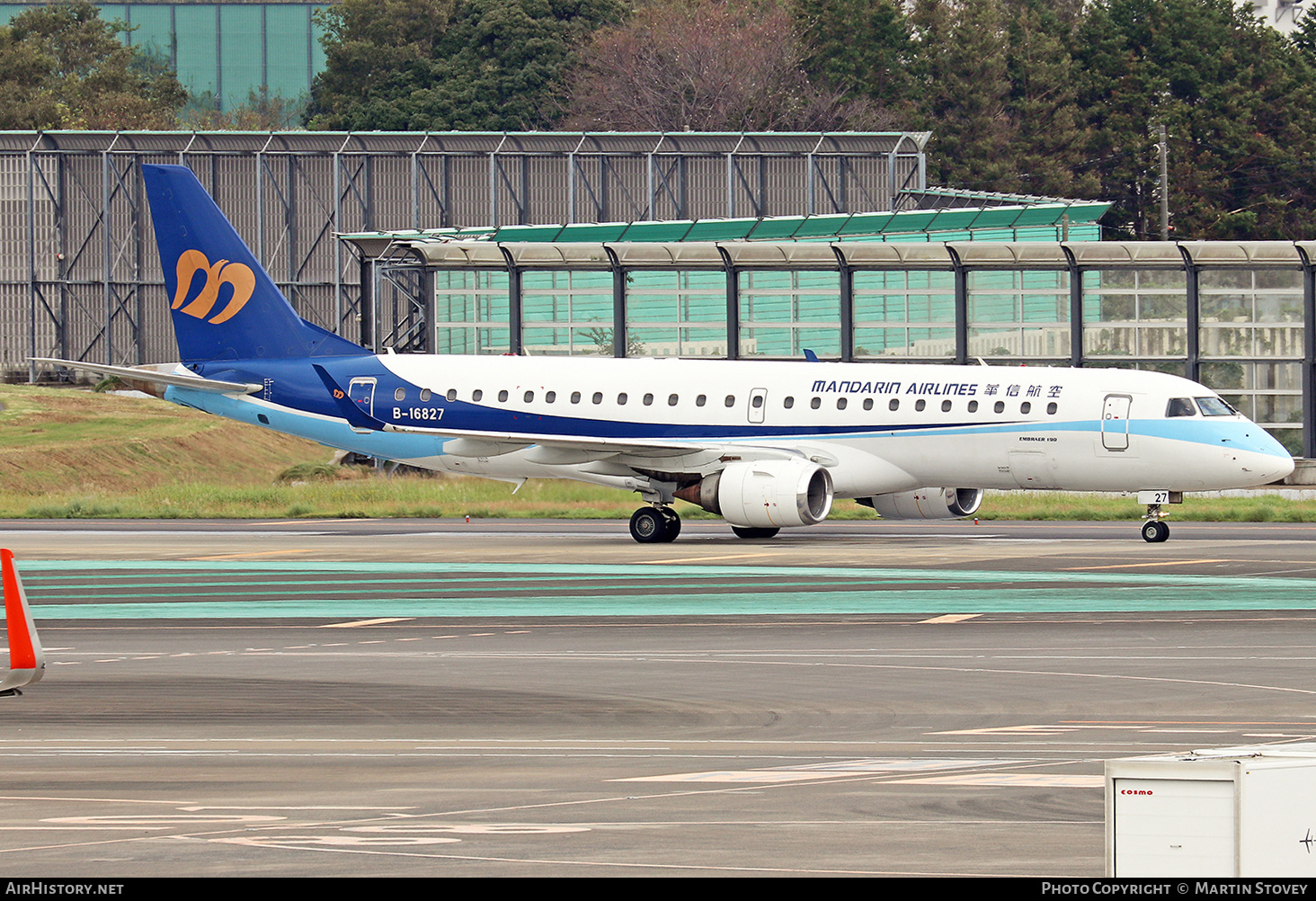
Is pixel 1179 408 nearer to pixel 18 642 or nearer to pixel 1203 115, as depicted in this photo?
pixel 18 642

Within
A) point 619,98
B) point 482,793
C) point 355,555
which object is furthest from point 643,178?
point 482,793

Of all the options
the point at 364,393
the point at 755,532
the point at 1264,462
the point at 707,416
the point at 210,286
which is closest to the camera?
the point at 1264,462

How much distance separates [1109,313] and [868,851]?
48985mm

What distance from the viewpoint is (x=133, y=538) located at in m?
43.8

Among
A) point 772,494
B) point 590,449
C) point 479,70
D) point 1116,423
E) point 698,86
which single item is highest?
point 479,70

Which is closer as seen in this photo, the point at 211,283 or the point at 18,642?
the point at 18,642

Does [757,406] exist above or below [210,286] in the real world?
below

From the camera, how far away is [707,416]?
136ft

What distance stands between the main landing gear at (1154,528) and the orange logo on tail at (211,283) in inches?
819

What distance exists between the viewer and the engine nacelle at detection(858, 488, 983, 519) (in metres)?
41.1

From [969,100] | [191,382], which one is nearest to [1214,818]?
[191,382]

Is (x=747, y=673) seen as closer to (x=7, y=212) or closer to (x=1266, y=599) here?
(x=1266, y=599)

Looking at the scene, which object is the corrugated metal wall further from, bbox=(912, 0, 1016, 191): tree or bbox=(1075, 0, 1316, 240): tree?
bbox=(1075, 0, 1316, 240): tree

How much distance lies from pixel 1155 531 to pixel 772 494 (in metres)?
7.69
